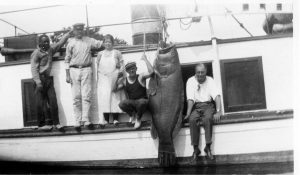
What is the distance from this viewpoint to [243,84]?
7.16 metres

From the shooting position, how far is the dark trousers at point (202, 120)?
6.64 m

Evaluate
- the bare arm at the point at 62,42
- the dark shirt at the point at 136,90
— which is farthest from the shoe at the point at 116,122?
the bare arm at the point at 62,42

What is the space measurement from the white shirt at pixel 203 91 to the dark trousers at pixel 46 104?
2645 millimetres

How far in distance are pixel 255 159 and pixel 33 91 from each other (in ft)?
14.4

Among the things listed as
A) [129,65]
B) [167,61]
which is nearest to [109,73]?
[129,65]

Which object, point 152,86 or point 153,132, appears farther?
point 152,86

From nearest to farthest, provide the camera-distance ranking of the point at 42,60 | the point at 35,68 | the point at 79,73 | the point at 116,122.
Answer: the point at 116,122, the point at 79,73, the point at 35,68, the point at 42,60

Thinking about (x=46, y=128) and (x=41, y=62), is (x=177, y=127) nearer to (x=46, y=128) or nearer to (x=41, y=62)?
(x=46, y=128)

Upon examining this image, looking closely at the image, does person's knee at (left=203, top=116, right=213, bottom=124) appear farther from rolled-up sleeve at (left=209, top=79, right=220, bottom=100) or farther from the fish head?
the fish head

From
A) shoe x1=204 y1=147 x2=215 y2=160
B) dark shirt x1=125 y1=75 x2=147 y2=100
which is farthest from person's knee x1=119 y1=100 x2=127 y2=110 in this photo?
shoe x1=204 y1=147 x2=215 y2=160

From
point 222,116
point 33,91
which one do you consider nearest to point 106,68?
point 33,91

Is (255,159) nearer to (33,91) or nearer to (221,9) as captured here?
(221,9)

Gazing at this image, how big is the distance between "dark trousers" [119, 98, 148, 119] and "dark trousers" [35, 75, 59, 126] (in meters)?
1.51

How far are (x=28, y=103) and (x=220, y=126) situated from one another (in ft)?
12.5
